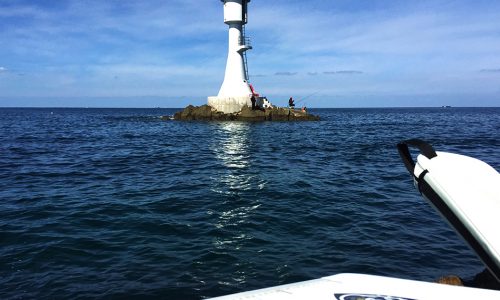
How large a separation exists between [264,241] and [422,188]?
361 cm

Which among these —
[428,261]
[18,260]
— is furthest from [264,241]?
[18,260]

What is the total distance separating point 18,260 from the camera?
6289 mm

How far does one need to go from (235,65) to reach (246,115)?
618cm

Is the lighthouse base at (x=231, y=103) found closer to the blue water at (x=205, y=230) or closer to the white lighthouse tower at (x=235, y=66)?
the white lighthouse tower at (x=235, y=66)

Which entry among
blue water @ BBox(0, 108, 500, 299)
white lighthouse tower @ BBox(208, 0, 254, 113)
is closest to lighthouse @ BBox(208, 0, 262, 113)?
white lighthouse tower @ BBox(208, 0, 254, 113)

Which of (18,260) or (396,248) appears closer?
(18,260)

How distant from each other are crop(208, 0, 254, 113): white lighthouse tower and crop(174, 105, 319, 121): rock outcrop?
917 mm

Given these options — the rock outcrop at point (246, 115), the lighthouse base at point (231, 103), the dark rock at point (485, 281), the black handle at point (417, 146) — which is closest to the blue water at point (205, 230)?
the dark rock at point (485, 281)

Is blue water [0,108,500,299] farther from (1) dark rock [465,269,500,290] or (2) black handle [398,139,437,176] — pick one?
(2) black handle [398,139,437,176]

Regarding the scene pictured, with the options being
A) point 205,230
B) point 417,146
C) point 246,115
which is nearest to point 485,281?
point 417,146

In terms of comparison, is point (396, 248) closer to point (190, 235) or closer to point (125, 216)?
point (190, 235)

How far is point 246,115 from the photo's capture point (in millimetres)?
43969

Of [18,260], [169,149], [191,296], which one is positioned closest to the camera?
[191,296]

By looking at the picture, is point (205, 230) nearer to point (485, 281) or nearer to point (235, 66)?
point (485, 281)
